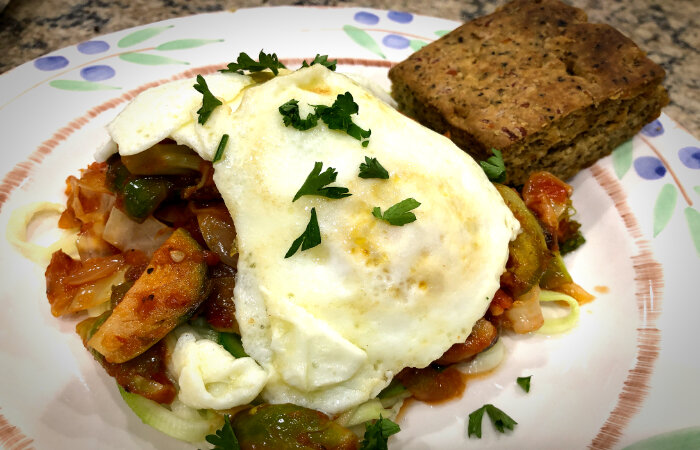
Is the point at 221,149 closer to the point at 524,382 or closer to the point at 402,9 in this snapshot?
the point at 524,382

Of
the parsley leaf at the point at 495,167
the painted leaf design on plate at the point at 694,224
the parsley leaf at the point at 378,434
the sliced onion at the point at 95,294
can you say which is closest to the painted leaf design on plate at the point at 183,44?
the sliced onion at the point at 95,294

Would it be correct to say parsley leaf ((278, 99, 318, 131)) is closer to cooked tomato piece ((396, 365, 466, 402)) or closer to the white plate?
cooked tomato piece ((396, 365, 466, 402))

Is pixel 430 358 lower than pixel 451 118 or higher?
lower

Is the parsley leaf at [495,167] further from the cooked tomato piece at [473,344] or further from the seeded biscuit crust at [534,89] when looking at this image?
the cooked tomato piece at [473,344]

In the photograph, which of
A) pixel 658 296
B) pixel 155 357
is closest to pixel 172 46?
pixel 155 357

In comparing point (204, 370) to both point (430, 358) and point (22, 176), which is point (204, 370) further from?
point (22, 176)

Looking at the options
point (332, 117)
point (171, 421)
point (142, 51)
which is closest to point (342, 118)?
point (332, 117)
